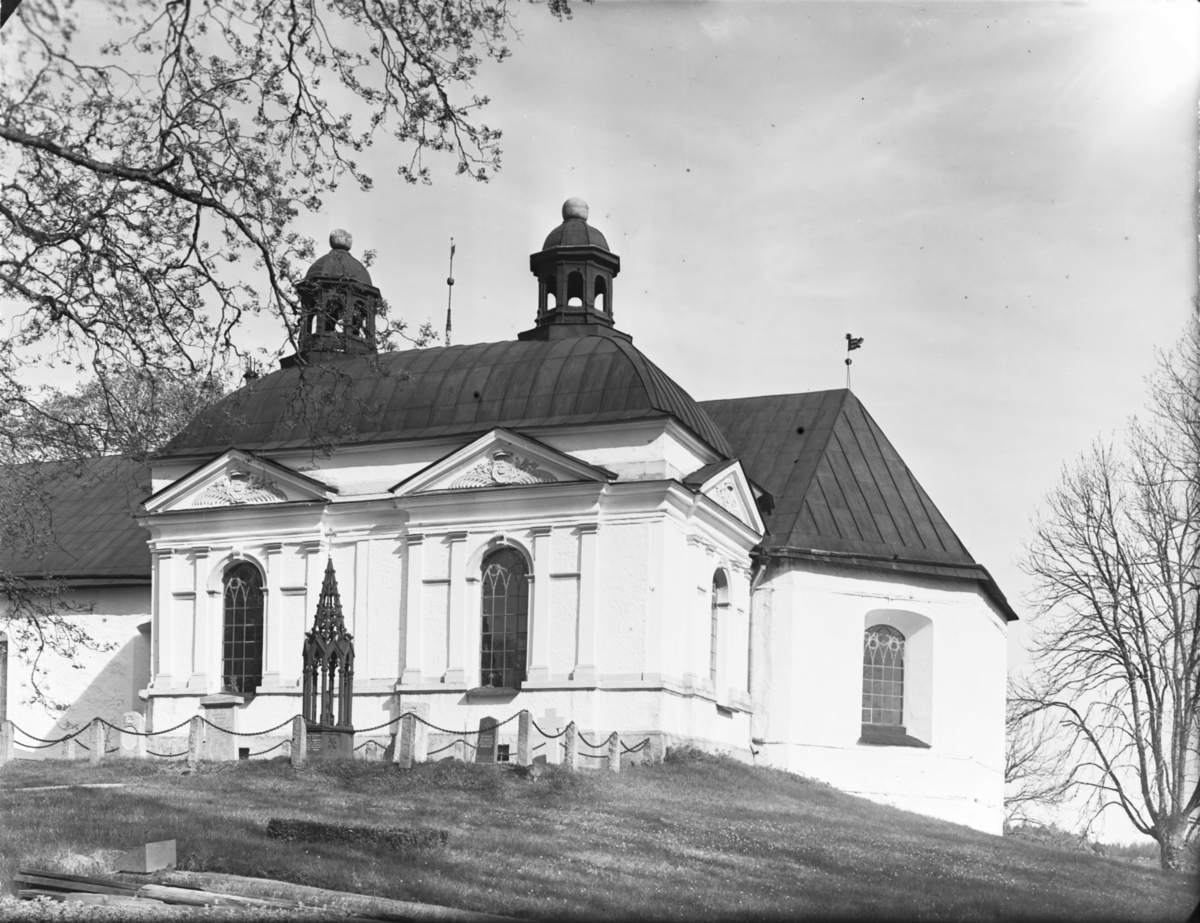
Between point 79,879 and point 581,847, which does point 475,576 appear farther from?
point 79,879

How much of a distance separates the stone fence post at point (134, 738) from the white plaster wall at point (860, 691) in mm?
10487

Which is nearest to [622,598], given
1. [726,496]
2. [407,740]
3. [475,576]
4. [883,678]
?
[475,576]

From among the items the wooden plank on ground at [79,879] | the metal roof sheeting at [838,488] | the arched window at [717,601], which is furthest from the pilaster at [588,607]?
the wooden plank on ground at [79,879]

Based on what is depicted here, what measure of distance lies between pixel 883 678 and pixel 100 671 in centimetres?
1472

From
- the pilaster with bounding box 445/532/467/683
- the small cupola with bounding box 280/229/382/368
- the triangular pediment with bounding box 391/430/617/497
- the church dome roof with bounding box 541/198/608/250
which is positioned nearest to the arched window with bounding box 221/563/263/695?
the triangular pediment with bounding box 391/430/617/497

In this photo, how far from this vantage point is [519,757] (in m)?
23.1

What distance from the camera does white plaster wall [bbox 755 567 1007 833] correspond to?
28.7 metres

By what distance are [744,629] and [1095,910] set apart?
14.3m

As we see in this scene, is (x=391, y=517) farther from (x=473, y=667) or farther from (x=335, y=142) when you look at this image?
(x=335, y=142)

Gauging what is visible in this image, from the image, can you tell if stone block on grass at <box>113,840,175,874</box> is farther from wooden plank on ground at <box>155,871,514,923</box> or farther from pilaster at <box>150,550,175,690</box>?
pilaster at <box>150,550,175,690</box>

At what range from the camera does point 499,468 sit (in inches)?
1051

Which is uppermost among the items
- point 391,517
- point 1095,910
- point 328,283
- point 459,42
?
point 459,42

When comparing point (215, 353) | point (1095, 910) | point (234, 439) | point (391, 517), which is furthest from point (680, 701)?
point (215, 353)

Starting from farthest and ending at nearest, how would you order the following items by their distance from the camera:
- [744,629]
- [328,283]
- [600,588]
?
[744,629] → [600,588] → [328,283]
